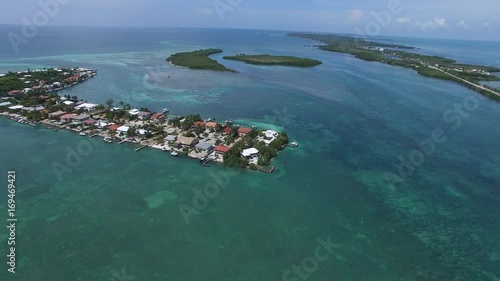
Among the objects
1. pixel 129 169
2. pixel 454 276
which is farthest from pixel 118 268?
pixel 454 276

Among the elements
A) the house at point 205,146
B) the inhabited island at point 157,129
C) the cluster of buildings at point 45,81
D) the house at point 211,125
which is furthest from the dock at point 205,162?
the cluster of buildings at point 45,81

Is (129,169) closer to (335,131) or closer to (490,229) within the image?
(335,131)

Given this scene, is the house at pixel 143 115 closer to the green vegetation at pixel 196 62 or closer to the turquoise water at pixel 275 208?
the turquoise water at pixel 275 208

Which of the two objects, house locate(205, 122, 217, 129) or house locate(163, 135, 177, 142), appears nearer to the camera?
house locate(163, 135, 177, 142)

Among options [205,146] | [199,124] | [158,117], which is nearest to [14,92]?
[158,117]

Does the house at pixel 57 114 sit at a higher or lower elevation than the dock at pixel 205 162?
higher

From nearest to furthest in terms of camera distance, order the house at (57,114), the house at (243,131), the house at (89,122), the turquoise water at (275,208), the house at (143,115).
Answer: the turquoise water at (275,208), the house at (243,131), the house at (89,122), the house at (57,114), the house at (143,115)

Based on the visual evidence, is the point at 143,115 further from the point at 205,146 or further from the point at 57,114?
the point at 205,146

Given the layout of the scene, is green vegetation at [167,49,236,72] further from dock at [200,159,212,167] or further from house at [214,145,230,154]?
dock at [200,159,212,167]

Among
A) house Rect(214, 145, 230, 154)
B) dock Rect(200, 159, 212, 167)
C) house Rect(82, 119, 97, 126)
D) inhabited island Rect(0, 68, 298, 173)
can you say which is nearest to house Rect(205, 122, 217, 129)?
inhabited island Rect(0, 68, 298, 173)
